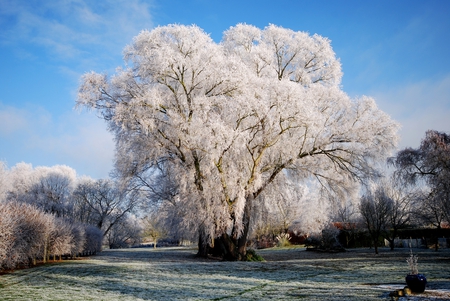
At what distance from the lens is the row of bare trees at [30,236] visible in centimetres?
1277

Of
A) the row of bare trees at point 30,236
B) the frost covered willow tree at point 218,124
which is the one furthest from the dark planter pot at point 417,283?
the row of bare trees at point 30,236

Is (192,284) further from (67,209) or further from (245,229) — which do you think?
(67,209)

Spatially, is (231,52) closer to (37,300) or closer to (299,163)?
(299,163)

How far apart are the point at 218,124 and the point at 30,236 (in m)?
9.64

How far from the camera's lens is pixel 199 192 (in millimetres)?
18734

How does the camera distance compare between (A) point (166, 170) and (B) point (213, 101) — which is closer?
(B) point (213, 101)

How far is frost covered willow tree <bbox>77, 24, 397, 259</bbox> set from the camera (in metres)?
18.0

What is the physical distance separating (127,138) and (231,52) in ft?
31.5

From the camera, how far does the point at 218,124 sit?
17.2 meters

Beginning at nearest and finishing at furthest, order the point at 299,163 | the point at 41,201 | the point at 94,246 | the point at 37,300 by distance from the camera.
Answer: the point at 37,300, the point at 299,163, the point at 94,246, the point at 41,201

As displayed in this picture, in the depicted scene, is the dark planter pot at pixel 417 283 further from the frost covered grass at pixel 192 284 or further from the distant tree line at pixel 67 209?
the distant tree line at pixel 67 209

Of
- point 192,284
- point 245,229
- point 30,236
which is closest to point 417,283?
point 192,284

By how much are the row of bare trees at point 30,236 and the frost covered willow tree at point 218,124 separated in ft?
15.0

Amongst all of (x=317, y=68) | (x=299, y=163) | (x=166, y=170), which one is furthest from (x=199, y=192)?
(x=317, y=68)
